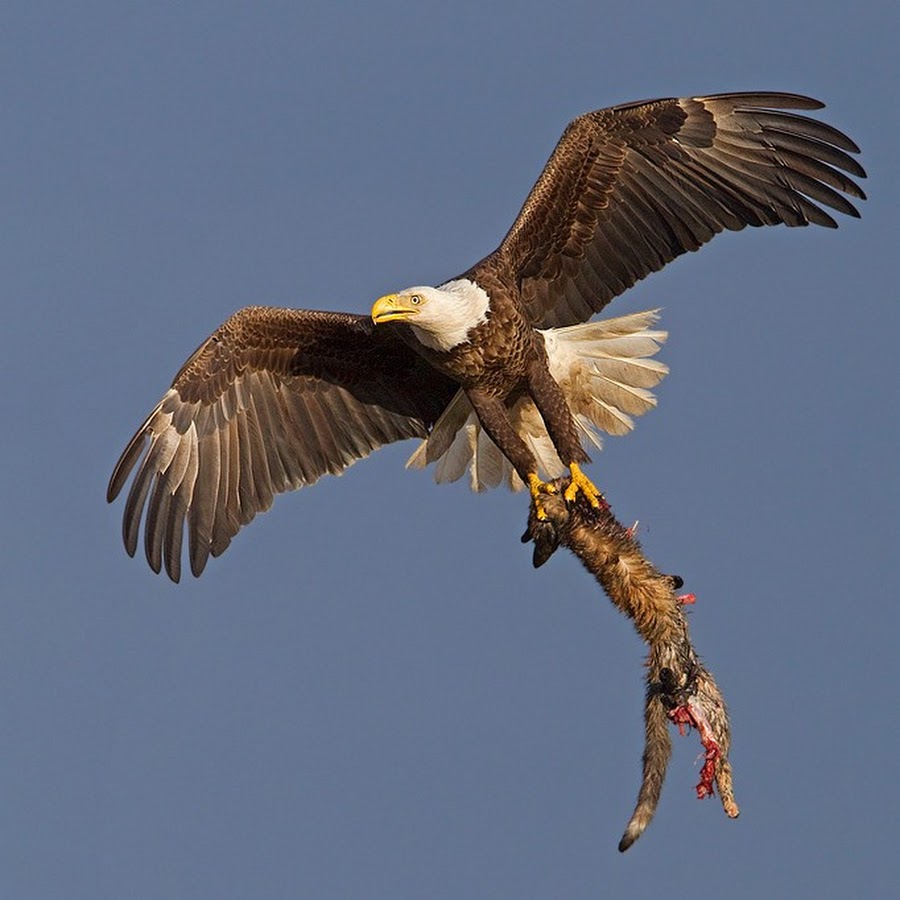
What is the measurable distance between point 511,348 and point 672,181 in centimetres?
116

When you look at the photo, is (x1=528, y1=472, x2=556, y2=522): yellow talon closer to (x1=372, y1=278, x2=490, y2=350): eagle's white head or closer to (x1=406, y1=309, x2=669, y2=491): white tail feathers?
(x1=406, y1=309, x2=669, y2=491): white tail feathers

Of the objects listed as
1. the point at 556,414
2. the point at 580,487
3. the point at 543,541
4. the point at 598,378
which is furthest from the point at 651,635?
the point at 598,378

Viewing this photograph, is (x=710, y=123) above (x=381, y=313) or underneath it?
above

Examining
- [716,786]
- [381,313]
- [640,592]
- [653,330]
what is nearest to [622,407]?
[653,330]

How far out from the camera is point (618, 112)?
28.8 feet

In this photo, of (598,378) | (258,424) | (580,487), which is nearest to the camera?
(580,487)

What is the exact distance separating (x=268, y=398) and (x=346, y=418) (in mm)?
439

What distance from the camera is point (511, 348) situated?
29.2 ft

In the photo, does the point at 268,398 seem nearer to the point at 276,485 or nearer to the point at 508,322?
the point at 276,485

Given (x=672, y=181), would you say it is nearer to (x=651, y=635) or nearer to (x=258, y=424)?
(x=258, y=424)

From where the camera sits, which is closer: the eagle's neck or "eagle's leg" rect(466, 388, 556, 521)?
the eagle's neck

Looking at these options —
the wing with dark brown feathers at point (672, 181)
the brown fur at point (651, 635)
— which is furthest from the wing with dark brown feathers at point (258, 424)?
the brown fur at point (651, 635)

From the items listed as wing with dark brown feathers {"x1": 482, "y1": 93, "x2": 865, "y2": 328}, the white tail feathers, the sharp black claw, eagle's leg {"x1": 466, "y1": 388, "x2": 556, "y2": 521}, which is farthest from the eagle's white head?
the sharp black claw

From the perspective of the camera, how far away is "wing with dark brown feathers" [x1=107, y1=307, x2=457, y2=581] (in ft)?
31.6
